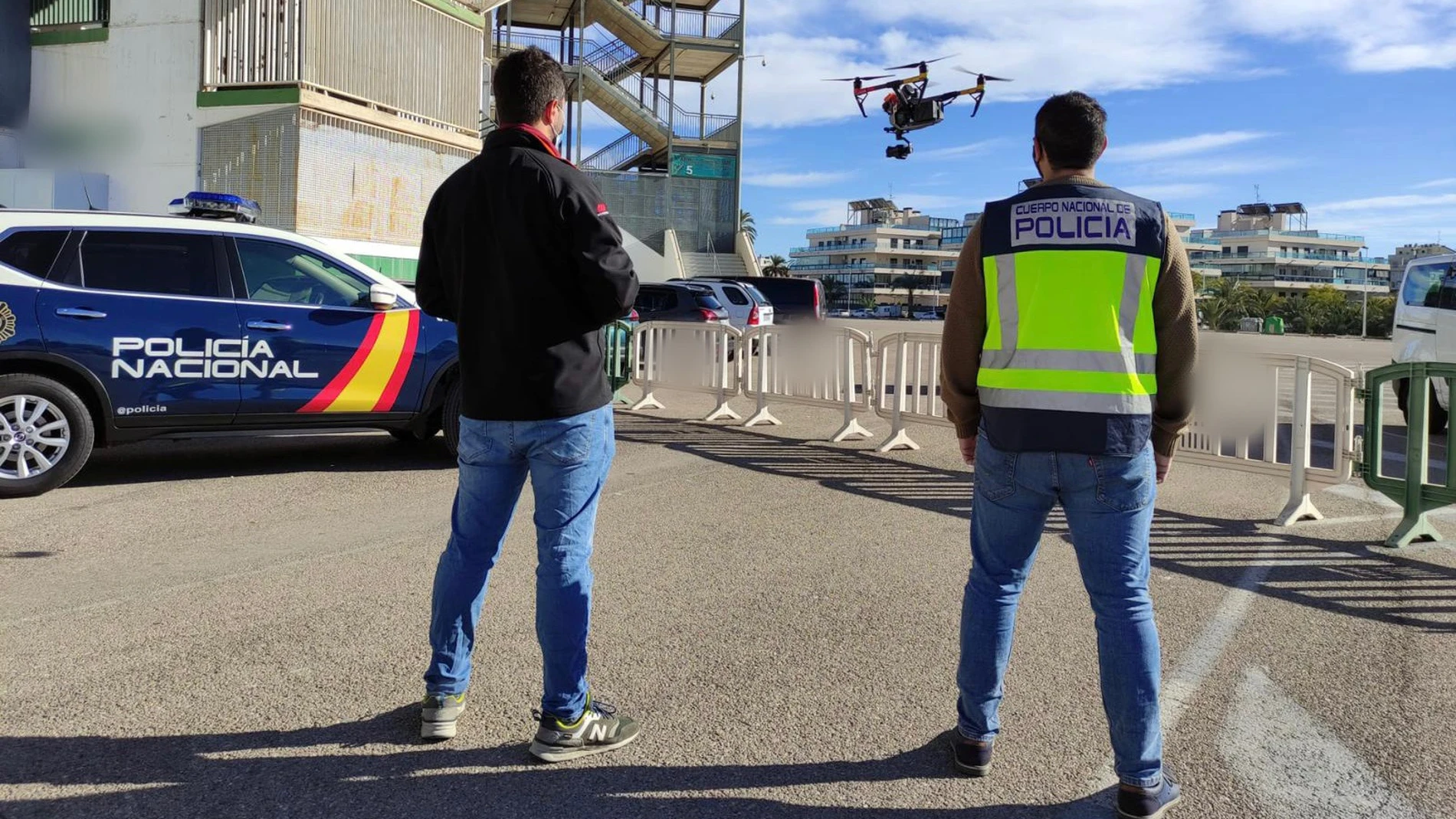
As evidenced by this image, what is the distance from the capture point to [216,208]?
351 inches

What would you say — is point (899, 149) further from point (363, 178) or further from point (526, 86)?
point (526, 86)

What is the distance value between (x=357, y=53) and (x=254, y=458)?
42.0 feet

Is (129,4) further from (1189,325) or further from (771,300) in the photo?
(1189,325)

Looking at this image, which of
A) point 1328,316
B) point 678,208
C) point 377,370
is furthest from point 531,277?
point 1328,316

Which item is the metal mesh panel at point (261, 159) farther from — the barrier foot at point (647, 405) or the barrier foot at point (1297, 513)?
the barrier foot at point (1297, 513)

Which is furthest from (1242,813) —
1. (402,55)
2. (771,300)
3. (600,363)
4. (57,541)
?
(771,300)

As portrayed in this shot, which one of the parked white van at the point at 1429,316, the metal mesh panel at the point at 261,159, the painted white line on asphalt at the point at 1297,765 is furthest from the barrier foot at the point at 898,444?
the metal mesh panel at the point at 261,159

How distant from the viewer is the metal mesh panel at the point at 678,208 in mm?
44438

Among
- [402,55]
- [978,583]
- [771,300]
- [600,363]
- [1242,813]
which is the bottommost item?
[1242,813]

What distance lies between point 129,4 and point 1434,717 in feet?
68.1

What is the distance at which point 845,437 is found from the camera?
1077 centimetres

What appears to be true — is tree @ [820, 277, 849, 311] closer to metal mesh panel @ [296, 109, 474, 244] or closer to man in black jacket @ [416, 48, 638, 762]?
metal mesh panel @ [296, 109, 474, 244]

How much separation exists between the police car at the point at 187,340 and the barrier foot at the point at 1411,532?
6203 millimetres

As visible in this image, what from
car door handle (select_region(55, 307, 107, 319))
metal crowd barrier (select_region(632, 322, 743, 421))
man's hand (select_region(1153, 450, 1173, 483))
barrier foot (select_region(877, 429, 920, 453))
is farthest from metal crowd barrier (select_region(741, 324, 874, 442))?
man's hand (select_region(1153, 450, 1173, 483))
